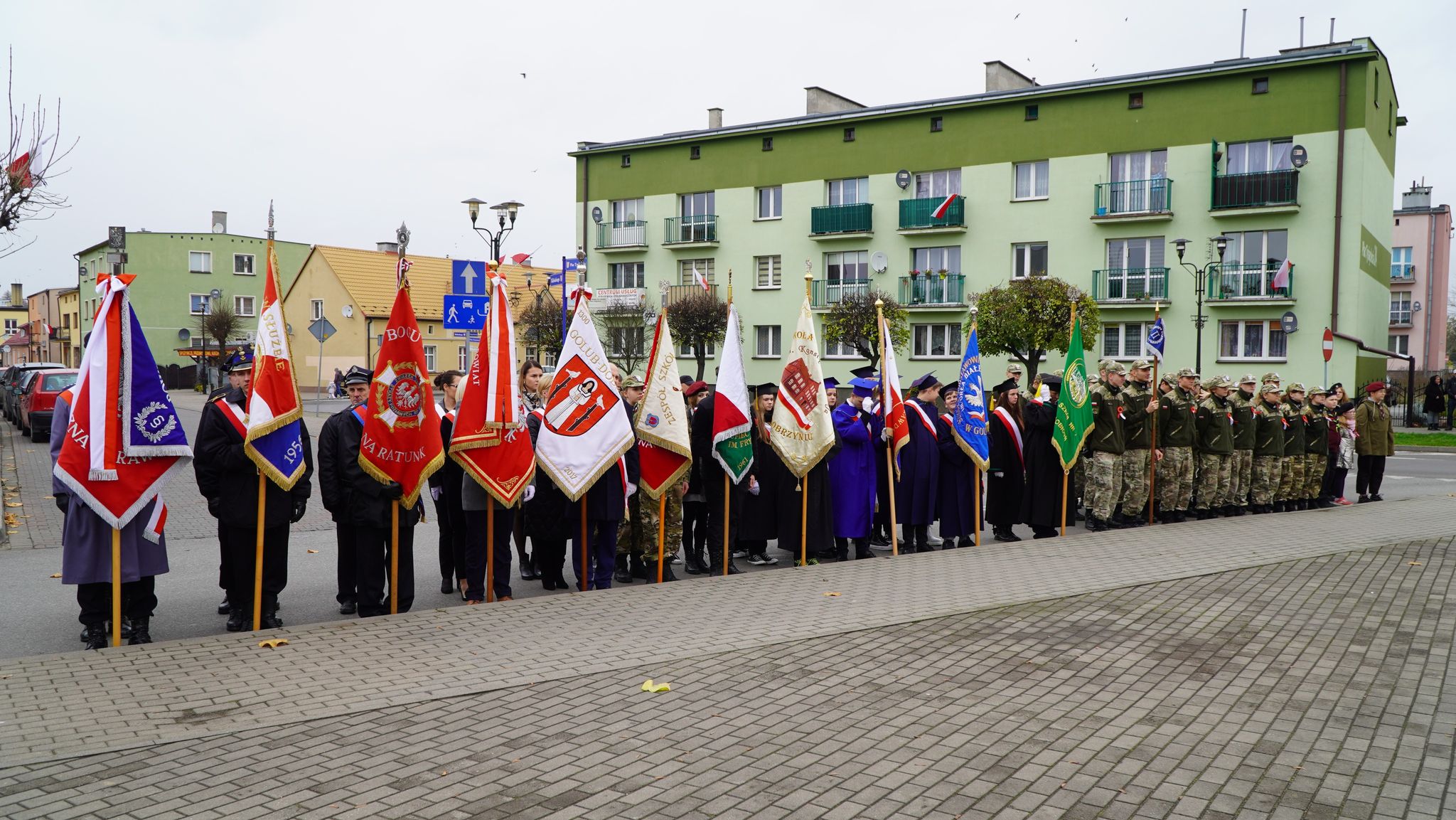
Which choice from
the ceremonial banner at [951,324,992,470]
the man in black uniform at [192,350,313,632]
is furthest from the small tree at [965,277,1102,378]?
the man in black uniform at [192,350,313,632]

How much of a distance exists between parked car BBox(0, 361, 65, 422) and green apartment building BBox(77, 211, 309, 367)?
3278cm

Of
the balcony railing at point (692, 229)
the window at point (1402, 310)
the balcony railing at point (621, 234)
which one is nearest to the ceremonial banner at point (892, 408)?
the balcony railing at point (692, 229)

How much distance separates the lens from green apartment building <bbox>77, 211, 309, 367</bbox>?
69938 millimetres

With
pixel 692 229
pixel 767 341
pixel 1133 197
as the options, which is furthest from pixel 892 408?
pixel 692 229

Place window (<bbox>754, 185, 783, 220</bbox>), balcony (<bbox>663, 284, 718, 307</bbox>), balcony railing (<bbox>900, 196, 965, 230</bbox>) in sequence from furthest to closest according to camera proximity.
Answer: window (<bbox>754, 185, 783, 220</bbox>) → balcony (<bbox>663, 284, 718, 307</bbox>) → balcony railing (<bbox>900, 196, 965, 230</bbox>)

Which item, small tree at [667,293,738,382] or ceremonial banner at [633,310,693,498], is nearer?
ceremonial banner at [633,310,693,498]

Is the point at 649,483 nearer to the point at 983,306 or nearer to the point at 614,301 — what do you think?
the point at 983,306

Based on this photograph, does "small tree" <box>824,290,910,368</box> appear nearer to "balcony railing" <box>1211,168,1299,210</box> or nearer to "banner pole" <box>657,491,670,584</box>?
"balcony railing" <box>1211,168,1299,210</box>

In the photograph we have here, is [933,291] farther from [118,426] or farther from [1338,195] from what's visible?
[118,426]

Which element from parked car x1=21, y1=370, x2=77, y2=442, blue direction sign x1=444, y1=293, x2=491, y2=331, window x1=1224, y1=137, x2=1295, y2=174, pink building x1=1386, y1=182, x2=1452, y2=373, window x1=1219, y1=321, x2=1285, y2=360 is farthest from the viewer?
pink building x1=1386, y1=182, x2=1452, y2=373

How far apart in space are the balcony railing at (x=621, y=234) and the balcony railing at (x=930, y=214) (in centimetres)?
1234

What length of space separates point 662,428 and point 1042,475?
536cm

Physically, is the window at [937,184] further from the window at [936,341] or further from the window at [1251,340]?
the window at [1251,340]

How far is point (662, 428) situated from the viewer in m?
9.51
